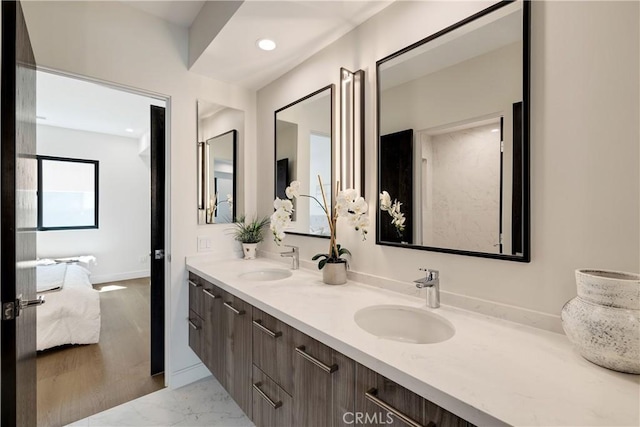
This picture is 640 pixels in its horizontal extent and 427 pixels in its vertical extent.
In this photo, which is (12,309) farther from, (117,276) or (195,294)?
(117,276)

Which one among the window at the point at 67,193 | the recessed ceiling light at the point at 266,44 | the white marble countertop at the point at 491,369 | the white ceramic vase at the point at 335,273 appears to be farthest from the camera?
the window at the point at 67,193

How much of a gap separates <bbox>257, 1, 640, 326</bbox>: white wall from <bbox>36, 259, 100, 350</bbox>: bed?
3.28m

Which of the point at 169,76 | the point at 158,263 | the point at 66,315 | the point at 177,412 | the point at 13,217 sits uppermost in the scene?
the point at 169,76

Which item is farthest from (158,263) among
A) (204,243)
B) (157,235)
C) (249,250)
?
(249,250)

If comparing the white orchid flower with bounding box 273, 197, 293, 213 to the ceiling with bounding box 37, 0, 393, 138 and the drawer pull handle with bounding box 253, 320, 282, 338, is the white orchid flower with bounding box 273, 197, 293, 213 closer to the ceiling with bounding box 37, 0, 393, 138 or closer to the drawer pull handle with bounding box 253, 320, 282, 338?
the drawer pull handle with bounding box 253, 320, 282, 338

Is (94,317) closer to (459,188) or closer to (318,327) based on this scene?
(318,327)

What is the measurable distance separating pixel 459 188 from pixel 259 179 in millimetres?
1748

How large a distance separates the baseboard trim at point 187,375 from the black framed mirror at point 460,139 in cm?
183

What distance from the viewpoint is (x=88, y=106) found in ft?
12.8

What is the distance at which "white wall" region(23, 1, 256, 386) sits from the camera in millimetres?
1776

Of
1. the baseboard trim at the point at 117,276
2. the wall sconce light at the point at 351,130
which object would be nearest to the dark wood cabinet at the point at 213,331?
the wall sconce light at the point at 351,130

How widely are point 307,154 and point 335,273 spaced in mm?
879

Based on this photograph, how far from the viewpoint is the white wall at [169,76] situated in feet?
5.83

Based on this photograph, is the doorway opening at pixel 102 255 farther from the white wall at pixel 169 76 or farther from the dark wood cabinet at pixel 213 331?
the dark wood cabinet at pixel 213 331
